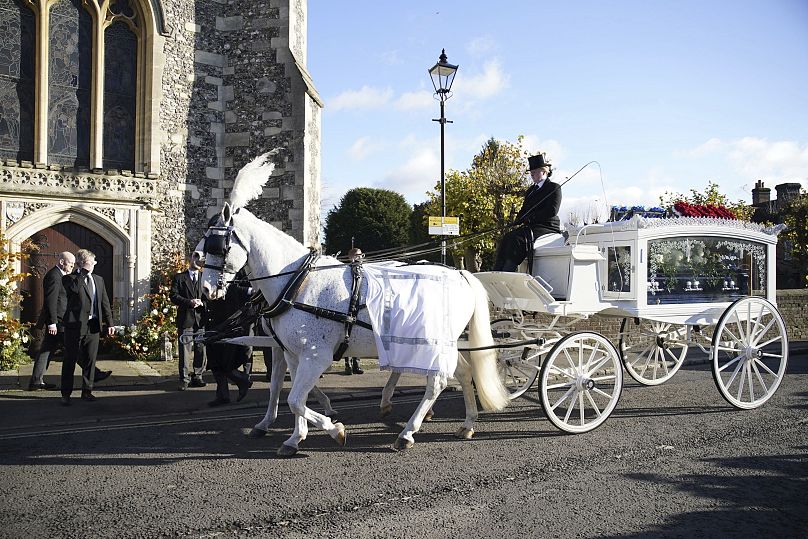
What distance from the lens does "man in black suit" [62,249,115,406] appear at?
8.17 m

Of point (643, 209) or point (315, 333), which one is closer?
point (315, 333)

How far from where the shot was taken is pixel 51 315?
8.70m

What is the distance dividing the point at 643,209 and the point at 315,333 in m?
4.40

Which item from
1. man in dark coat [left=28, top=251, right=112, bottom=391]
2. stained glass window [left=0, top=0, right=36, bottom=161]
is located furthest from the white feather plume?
Answer: stained glass window [left=0, top=0, right=36, bottom=161]

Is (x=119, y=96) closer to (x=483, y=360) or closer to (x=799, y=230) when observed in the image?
(x=483, y=360)

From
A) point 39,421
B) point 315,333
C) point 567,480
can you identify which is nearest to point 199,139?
point 39,421

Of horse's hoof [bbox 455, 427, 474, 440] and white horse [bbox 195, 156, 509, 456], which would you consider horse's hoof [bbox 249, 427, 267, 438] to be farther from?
horse's hoof [bbox 455, 427, 474, 440]

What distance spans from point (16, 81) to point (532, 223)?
10867 millimetres

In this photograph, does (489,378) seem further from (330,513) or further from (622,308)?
(330,513)

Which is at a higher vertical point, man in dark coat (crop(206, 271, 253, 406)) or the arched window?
the arched window

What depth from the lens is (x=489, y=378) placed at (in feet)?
21.1

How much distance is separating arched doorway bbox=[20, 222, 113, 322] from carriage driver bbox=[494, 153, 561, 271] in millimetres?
8953

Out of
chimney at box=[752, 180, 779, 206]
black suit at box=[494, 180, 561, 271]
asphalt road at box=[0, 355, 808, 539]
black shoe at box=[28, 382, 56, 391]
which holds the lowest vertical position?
asphalt road at box=[0, 355, 808, 539]

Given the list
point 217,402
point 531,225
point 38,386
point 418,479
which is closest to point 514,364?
point 531,225
